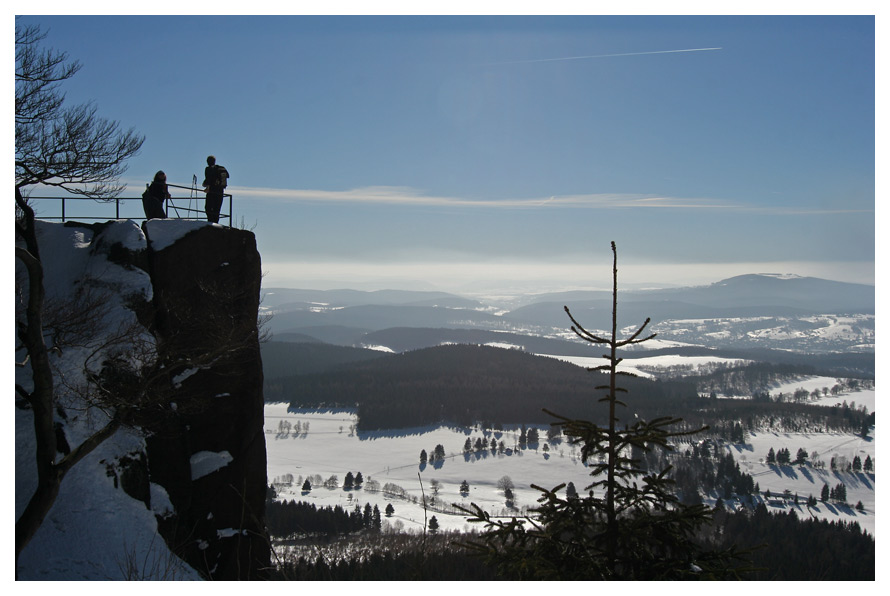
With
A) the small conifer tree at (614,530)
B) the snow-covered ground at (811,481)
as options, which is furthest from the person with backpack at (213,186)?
the snow-covered ground at (811,481)

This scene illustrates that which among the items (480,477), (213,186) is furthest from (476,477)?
(213,186)

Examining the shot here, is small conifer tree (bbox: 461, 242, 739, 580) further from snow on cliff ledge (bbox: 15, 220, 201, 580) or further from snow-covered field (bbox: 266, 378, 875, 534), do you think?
snow-covered field (bbox: 266, 378, 875, 534)

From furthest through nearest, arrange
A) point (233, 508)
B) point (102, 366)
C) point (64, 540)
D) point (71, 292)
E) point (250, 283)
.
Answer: point (250, 283), point (233, 508), point (71, 292), point (102, 366), point (64, 540)

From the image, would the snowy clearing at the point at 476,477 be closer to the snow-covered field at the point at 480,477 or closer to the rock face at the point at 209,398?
the snow-covered field at the point at 480,477

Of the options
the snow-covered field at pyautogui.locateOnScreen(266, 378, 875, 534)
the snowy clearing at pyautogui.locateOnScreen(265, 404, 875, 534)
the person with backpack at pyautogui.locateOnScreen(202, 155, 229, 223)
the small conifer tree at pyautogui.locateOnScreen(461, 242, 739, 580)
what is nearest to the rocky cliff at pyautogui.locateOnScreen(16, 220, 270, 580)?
the person with backpack at pyautogui.locateOnScreen(202, 155, 229, 223)

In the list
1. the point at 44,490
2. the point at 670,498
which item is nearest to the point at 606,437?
the point at 670,498

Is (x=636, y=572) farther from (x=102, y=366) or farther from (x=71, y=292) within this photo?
(x=71, y=292)
